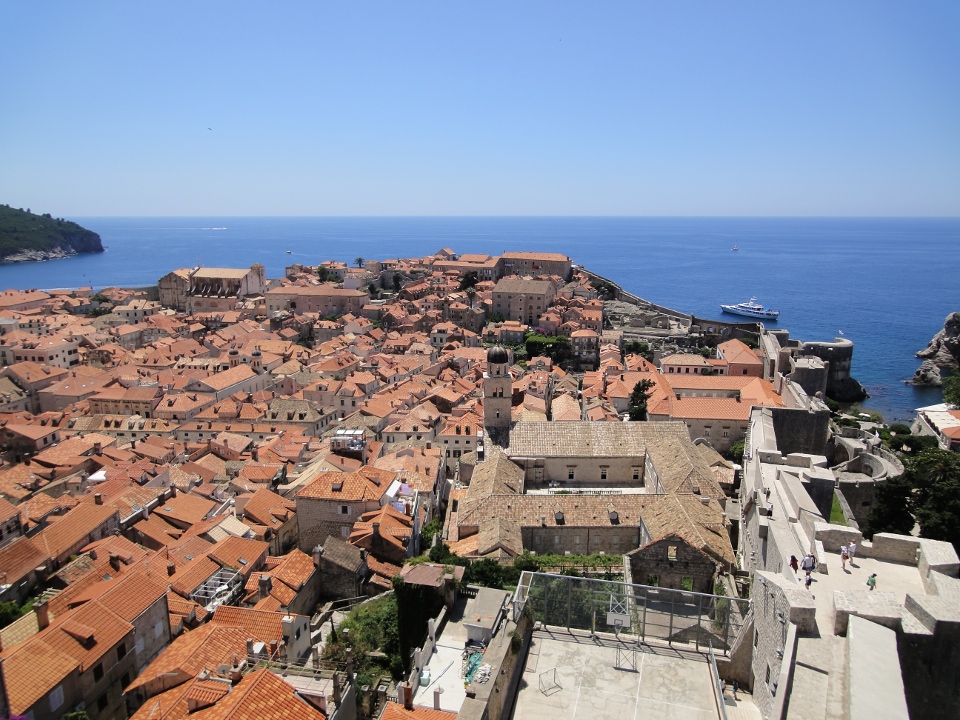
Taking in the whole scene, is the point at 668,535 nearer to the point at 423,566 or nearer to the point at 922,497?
the point at 423,566

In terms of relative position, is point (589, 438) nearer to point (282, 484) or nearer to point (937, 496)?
point (937, 496)

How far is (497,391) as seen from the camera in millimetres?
26109

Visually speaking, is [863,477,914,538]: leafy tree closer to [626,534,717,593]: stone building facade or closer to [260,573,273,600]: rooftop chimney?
[626,534,717,593]: stone building facade

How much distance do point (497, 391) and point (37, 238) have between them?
6169 inches

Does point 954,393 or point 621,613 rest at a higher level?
point 621,613

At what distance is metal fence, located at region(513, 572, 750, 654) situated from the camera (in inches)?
432

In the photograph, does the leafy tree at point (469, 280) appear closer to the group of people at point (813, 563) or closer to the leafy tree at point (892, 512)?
the leafy tree at point (892, 512)

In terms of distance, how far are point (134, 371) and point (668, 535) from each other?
40.9m

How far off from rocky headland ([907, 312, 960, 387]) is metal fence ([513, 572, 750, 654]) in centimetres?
4773

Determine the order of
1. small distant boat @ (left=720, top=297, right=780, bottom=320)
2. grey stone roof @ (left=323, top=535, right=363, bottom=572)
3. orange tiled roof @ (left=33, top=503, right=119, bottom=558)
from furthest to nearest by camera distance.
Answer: small distant boat @ (left=720, top=297, right=780, bottom=320)
orange tiled roof @ (left=33, top=503, right=119, bottom=558)
grey stone roof @ (left=323, top=535, right=363, bottom=572)

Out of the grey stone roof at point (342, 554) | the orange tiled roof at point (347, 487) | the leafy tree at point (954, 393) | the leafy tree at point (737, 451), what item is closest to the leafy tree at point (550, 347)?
the leafy tree at point (954, 393)

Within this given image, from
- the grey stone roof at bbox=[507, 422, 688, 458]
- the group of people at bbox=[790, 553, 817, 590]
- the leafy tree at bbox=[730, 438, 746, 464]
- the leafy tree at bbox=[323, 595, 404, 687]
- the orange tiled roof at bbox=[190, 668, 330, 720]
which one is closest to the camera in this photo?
the orange tiled roof at bbox=[190, 668, 330, 720]

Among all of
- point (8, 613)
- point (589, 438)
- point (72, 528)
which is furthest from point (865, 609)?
point (72, 528)

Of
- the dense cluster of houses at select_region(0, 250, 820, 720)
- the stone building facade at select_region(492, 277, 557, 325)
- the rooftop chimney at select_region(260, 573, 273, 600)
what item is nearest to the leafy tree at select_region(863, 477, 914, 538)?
the dense cluster of houses at select_region(0, 250, 820, 720)
